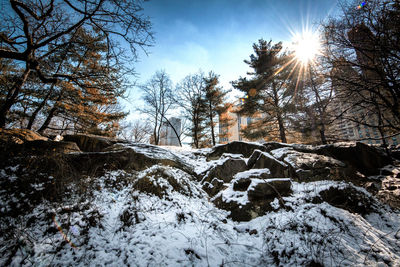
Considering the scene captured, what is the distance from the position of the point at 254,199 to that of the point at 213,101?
46.9 feet

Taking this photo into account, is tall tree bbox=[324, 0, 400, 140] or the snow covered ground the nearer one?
the snow covered ground

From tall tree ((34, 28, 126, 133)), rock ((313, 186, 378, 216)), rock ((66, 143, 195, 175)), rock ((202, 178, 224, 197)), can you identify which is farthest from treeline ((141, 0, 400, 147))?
tall tree ((34, 28, 126, 133))

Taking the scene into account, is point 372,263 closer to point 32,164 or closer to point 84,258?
point 84,258

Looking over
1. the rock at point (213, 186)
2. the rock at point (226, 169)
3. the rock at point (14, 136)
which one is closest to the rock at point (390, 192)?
the rock at point (226, 169)

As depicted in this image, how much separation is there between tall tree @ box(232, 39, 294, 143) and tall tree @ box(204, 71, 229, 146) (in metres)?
2.94

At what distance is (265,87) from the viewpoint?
13.5m

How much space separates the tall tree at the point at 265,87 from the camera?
12891 mm

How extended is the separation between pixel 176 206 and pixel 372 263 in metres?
3.59

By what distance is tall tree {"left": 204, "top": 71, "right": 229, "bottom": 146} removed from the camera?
16.9m

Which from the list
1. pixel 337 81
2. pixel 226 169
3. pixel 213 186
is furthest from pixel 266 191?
pixel 337 81

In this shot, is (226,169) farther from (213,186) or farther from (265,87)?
(265,87)

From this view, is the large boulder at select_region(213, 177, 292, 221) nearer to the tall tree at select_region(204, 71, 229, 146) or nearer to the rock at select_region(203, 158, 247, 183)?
the rock at select_region(203, 158, 247, 183)

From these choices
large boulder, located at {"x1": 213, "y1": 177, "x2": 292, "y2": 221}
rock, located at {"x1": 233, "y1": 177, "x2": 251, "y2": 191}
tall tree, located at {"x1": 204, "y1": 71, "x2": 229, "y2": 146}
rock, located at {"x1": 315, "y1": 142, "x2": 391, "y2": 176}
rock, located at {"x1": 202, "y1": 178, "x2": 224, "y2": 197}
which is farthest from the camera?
tall tree, located at {"x1": 204, "y1": 71, "x2": 229, "y2": 146}

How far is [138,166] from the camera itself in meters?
5.35
